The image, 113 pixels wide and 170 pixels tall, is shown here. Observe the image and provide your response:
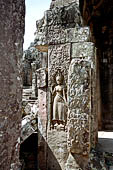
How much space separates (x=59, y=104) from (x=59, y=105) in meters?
0.02

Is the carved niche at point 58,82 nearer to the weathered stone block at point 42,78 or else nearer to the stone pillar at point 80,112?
the weathered stone block at point 42,78

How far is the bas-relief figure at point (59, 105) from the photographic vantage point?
4.31 m

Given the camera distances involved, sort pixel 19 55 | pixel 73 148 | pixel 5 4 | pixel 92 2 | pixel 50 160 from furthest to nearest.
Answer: pixel 92 2
pixel 50 160
pixel 73 148
pixel 19 55
pixel 5 4

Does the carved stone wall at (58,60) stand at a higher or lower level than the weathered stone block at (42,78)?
higher

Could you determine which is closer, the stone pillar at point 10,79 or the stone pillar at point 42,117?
the stone pillar at point 10,79

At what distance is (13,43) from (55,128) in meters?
3.56

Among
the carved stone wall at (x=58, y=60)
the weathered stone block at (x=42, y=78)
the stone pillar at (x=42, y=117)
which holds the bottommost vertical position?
the stone pillar at (x=42, y=117)

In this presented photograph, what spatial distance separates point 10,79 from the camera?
1069 mm

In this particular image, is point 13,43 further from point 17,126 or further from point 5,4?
point 17,126

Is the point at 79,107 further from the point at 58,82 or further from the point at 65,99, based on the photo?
the point at 58,82

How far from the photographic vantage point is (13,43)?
109 cm

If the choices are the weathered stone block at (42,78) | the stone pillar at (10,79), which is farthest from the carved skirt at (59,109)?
the stone pillar at (10,79)

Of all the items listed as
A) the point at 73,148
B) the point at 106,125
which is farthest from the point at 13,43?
the point at 106,125

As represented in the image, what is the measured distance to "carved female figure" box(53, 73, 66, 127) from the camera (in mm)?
4312
